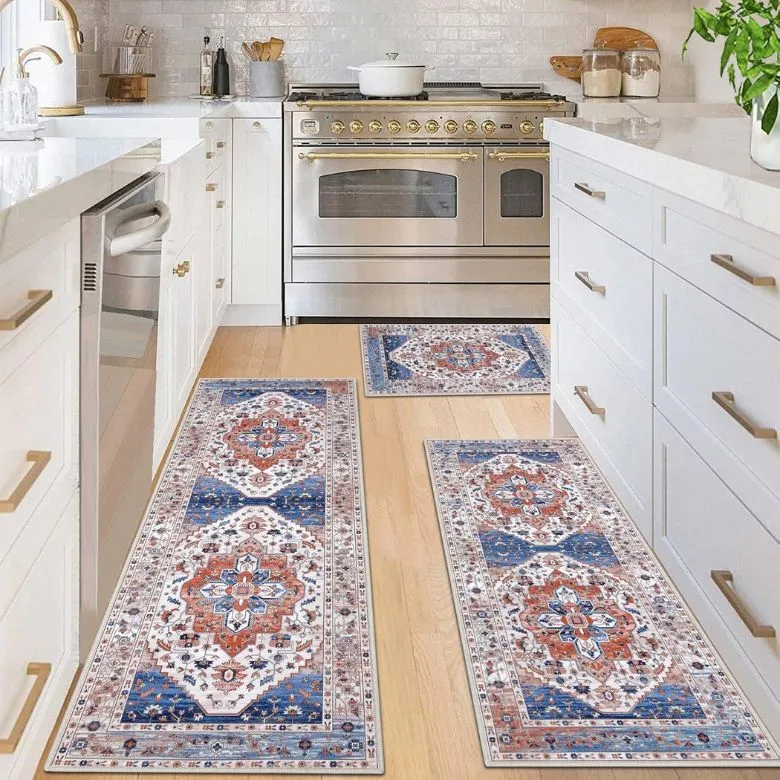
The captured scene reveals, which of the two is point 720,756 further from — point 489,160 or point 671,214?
point 489,160

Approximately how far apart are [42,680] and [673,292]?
4.24 feet

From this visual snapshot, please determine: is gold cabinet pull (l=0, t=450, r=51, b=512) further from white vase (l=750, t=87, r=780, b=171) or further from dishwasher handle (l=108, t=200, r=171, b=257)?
white vase (l=750, t=87, r=780, b=171)

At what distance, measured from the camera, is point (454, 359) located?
413 cm

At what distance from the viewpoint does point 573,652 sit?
76.8 inches

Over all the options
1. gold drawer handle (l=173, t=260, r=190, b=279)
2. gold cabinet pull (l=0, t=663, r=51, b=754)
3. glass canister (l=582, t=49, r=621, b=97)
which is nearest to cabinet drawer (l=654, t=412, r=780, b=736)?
gold cabinet pull (l=0, t=663, r=51, b=754)

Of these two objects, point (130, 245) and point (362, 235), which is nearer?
point (130, 245)

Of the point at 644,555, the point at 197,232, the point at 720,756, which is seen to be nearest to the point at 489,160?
the point at 197,232

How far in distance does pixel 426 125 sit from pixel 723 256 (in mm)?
2935

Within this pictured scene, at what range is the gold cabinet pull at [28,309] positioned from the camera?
4.04 ft

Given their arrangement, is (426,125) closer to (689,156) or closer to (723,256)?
(689,156)

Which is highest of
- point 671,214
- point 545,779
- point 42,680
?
point 671,214

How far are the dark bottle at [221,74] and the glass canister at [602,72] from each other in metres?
1.63

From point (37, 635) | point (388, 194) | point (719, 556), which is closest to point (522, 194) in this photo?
point (388, 194)

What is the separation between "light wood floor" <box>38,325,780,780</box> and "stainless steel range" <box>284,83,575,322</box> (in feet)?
1.33
